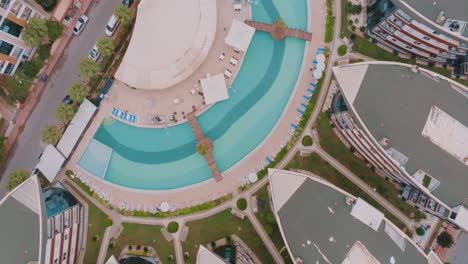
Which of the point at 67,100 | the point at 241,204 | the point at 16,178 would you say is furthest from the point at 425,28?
the point at 16,178

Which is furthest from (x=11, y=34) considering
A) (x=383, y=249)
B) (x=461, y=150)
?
(x=461, y=150)

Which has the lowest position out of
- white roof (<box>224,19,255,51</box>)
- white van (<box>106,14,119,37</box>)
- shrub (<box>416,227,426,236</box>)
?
shrub (<box>416,227,426,236</box>)

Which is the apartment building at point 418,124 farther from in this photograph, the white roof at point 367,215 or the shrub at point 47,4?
the shrub at point 47,4

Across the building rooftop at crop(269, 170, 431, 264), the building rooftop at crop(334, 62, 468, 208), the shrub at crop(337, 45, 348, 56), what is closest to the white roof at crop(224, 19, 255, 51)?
the shrub at crop(337, 45, 348, 56)

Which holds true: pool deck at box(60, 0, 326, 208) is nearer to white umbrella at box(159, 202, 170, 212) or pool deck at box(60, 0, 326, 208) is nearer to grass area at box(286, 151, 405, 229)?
white umbrella at box(159, 202, 170, 212)

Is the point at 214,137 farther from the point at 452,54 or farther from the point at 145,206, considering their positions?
the point at 452,54

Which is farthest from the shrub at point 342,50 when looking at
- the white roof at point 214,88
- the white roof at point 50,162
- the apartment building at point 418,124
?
the white roof at point 50,162

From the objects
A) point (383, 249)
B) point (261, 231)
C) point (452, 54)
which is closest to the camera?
point (383, 249)
